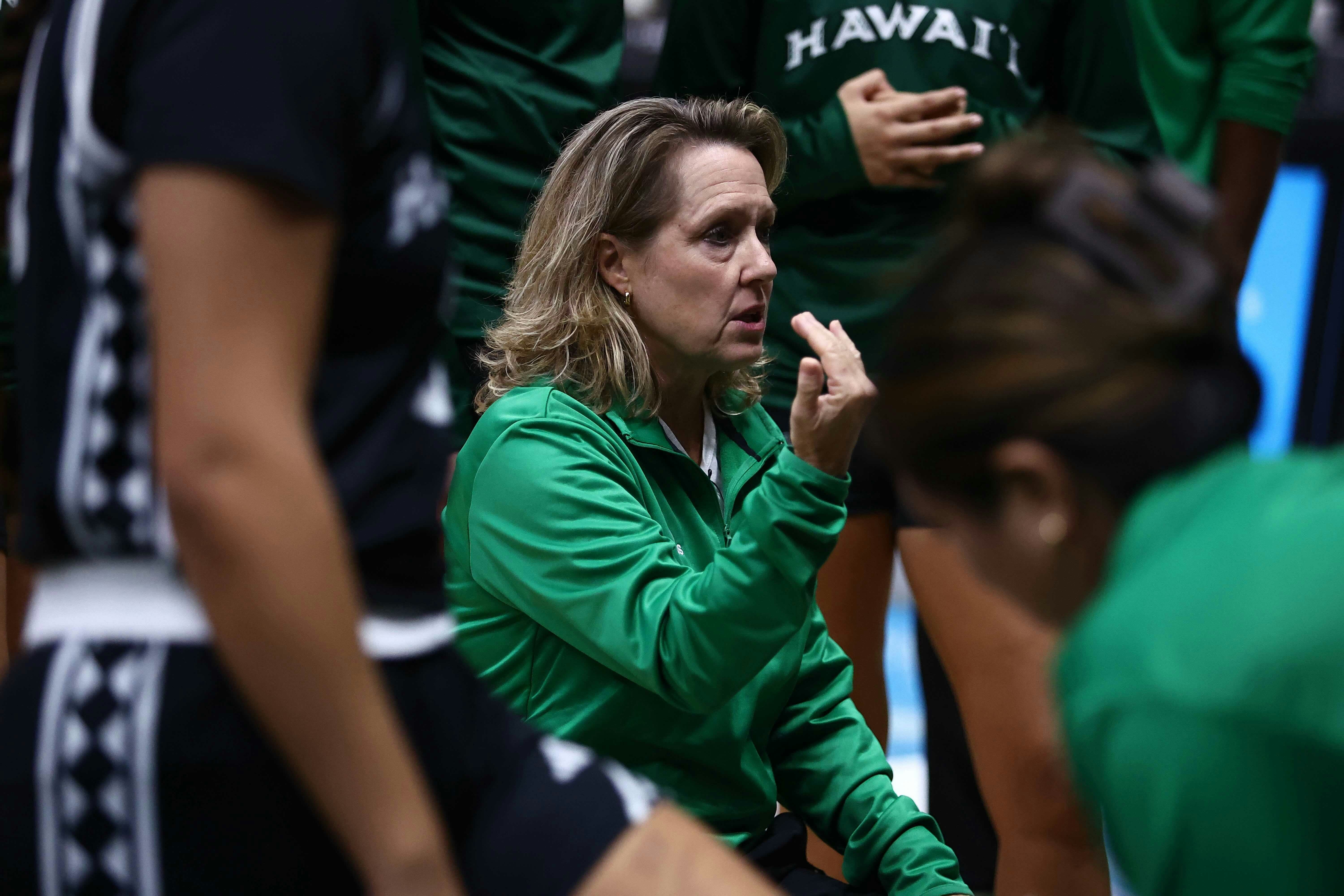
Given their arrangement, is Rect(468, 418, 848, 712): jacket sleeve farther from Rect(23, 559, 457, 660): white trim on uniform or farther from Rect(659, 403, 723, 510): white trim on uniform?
Rect(23, 559, 457, 660): white trim on uniform

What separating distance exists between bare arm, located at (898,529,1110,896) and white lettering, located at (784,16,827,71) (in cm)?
77

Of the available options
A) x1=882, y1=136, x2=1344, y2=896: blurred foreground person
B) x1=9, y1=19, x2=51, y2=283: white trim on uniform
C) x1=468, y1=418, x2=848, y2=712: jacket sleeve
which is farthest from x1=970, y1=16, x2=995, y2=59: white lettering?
x1=9, y1=19, x2=51, y2=283: white trim on uniform

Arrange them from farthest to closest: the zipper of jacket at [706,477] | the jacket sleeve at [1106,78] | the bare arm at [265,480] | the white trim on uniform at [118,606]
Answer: the jacket sleeve at [1106,78] < the zipper of jacket at [706,477] < the white trim on uniform at [118,606] < the bare arm at [265,480]

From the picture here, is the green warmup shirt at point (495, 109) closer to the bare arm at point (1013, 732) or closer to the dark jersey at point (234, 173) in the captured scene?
the bare arm at point (1013, 732)

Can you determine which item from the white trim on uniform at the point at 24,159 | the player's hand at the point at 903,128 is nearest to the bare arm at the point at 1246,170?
the player's hand at the point at 903,128

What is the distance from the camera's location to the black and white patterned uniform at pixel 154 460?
922mm

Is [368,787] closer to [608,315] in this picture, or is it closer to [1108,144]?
[608,315]

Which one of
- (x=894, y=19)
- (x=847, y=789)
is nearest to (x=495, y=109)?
(x=894, y=19)

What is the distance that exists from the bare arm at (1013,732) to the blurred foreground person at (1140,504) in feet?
3.45

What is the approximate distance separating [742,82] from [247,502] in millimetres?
1801

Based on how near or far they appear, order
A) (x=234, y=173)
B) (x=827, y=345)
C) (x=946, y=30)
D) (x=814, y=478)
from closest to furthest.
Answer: (x=234, y=173), (x=814, y=478), (x=827, y=345), (x=946, y=30)

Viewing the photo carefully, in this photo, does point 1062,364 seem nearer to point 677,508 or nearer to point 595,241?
point 677,508

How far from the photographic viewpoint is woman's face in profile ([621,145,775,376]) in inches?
80.9

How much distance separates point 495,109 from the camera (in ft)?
7.25
